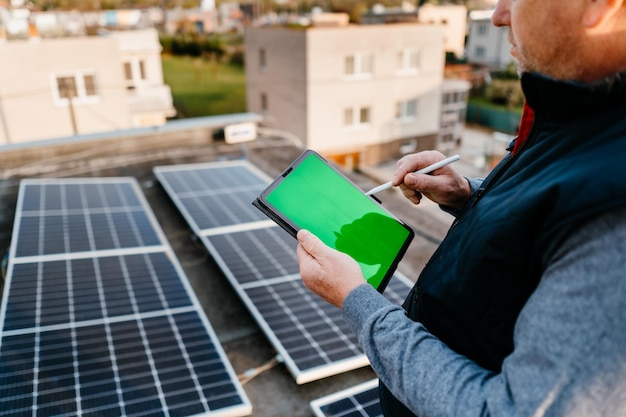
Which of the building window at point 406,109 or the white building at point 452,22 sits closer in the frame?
the building window at point 406,109

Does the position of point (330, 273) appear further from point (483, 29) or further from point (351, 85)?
point (483, 29)

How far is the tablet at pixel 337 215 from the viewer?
2.14 meters

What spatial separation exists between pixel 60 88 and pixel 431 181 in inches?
740

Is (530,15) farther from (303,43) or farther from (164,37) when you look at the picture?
(164,37)

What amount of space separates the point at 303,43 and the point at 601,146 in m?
21.3

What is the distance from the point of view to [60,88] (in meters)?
18.0

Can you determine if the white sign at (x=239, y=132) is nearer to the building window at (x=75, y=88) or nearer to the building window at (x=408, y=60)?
the building window at (x=75, y=88)

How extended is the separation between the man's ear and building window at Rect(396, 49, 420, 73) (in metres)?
23.4

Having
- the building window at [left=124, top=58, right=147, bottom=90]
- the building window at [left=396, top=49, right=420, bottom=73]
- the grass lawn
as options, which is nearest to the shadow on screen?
the building window at [left=396, top=49, right=420, bottom=73]

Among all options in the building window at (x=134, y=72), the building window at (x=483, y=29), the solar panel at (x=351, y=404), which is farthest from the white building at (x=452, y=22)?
the solar panel at (x=351, y=404)

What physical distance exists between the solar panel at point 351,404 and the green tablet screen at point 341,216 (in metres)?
1.50

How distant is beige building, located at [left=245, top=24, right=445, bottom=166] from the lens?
21.9 metres

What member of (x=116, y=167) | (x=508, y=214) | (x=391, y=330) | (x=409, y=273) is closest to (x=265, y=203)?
(x=391, y=330)

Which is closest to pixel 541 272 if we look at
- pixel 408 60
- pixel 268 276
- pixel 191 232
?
pixel 268 276
